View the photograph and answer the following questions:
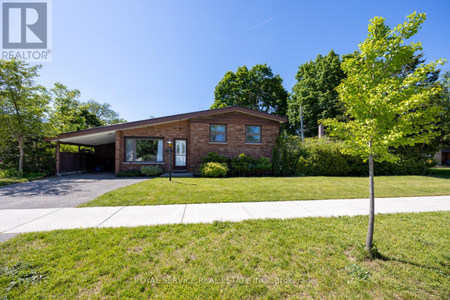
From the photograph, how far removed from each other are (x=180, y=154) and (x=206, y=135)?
Answer: 7.77 feet

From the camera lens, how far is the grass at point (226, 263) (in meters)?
1.96

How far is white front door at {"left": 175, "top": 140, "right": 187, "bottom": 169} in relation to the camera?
40.6ft

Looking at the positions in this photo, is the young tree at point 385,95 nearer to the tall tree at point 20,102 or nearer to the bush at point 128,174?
the bush at point 128,174

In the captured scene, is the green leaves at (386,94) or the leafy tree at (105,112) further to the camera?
the leafy tree at (105,112)

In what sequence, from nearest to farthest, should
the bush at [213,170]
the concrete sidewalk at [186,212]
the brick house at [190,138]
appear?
the concrete sidewalk at [186,212]
the bush at [213,170]
the brick house at [190,138]

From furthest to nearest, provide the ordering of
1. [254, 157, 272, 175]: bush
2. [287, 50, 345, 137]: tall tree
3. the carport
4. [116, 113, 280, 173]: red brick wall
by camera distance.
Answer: [287, 50, 345, 137]: tall tree → [116, 113, 280, 173]: red brick wall → [254, 157, 272, 175]: bush → the carport

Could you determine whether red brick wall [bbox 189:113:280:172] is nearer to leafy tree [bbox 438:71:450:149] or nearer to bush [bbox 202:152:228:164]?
bush [bbox 202:152:228:164]

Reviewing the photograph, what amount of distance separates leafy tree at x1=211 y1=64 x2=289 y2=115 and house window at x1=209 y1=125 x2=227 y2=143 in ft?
48.7

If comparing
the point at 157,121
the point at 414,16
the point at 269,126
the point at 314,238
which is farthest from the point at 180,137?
the point at 414,16

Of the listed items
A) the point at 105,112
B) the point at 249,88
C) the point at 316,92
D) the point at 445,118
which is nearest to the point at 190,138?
the point at 249,88

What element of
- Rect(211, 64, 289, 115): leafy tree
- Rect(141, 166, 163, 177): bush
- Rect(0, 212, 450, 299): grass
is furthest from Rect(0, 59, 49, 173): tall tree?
Rect(211, 64, 289, 115): leafy tree

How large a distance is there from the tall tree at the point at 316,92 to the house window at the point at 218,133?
14.5 m

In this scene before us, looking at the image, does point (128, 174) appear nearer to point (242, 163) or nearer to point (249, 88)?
point (242, 163)

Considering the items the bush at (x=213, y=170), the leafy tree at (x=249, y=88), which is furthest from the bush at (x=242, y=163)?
the leafy tree at (x=249, y=88)
